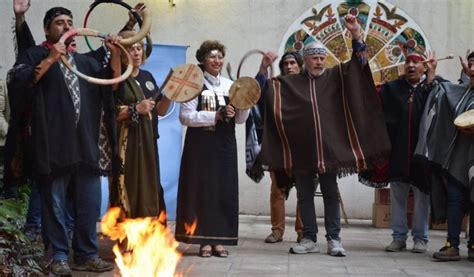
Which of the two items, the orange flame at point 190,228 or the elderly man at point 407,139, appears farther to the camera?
the elderly man at point 407,139

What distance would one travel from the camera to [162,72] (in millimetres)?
9500

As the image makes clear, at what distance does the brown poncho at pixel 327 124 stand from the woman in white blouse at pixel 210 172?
0.37 meters

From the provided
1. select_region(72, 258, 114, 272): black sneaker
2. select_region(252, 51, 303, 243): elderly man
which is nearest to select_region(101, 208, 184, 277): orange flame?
select_region(72, 258, 114, 272): black sneaker

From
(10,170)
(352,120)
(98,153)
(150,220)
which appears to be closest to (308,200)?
(352,120)

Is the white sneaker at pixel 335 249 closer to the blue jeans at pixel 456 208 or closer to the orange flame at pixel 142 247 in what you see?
the blue jeans at pixel 456 208

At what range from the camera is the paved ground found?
5.99 metres

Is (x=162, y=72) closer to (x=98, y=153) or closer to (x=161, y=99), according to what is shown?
(x=161, y=99)

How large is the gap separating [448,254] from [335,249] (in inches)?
37.5

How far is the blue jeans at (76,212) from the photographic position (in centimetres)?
555

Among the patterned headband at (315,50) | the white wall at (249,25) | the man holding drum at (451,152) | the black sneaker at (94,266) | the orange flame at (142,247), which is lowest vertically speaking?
the black sneaker at (94,266)

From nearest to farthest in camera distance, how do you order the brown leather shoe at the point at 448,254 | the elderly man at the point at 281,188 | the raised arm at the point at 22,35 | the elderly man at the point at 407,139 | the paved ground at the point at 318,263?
the raised arm at the point at 22,35 → the paved ground at the point at 318,263 → the brown leather shoe at the point at 448,254 → the elderly man at the point at 407,139 → the elderly man at the point at 281,188

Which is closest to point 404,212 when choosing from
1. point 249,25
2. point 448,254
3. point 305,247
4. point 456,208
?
point 456,208

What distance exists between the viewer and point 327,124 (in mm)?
6980

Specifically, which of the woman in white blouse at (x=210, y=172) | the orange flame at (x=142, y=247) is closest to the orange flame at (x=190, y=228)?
the woman in white blouse at (x=210, y=172)
